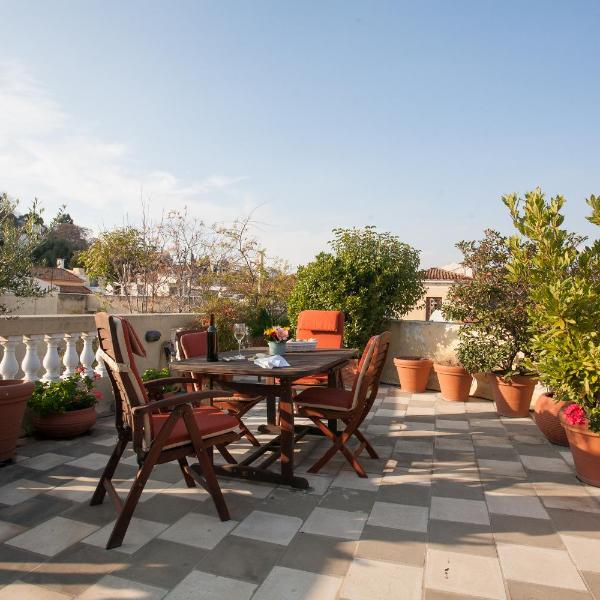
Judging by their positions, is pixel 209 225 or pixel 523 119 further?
pixel 209 225

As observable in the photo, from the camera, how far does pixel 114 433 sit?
13.2 ft

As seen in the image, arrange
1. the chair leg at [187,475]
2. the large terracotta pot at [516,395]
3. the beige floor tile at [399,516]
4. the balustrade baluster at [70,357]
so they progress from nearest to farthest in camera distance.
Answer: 1. the beige floor tile at [399,516]
2. the chair leg at [187,475]
3. the balustrade baluster at [70,357]
4. the large terracotta pot at [516,395]

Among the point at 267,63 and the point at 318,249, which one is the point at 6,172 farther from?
the point at 318,249

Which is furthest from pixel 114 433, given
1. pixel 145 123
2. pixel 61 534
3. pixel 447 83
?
pixel 447 83

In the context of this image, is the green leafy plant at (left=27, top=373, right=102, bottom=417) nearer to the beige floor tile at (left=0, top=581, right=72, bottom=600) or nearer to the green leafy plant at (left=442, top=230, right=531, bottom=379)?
the beige floor tile at (left=0, top=581, right=72, bottom=600)

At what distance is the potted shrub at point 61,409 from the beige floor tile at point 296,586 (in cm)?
→ 257

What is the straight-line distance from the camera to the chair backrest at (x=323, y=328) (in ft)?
17.0

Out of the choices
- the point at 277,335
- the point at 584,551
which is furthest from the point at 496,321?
the point at 584,551

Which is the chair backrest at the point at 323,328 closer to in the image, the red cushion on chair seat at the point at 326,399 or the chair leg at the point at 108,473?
the red cushion on chair seat at the point at 326,399

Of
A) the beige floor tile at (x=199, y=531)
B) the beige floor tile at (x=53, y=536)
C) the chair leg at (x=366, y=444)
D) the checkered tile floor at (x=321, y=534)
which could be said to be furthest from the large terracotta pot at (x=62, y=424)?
the chair leg at (x=366, y=444)

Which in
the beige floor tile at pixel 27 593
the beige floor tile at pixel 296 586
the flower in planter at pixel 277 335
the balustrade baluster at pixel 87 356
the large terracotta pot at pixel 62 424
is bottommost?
the beige floor tile at pixel 296 586

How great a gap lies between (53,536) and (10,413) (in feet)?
4.44

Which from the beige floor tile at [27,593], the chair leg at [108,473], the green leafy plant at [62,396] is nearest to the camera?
the beige floor tile at [27,593]

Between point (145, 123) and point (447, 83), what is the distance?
13.1ft
